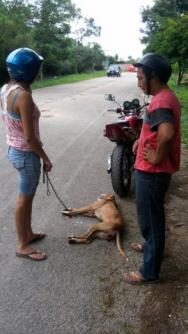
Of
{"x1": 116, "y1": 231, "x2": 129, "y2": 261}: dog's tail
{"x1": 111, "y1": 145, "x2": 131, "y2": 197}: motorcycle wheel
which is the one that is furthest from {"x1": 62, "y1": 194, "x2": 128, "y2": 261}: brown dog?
{"x1": 111, "y1": 145, "x2": 131, "y2": 197}: motorcycle wheel

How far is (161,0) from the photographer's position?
3944 cm

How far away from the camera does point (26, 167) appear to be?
13.1 ft

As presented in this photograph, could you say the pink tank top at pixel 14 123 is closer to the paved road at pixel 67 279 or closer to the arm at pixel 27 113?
the arm at pixel 27 113

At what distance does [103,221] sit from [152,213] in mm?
1373

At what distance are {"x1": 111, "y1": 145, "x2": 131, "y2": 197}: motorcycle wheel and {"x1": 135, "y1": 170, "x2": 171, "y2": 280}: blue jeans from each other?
7.03 ft

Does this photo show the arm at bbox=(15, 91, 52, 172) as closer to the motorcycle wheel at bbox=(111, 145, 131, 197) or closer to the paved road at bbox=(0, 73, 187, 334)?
the paved road at bbox=(0, 73, 187, 334)

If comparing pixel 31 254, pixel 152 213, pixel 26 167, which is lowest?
pixel 31 254

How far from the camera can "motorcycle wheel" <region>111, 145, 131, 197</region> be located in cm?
577

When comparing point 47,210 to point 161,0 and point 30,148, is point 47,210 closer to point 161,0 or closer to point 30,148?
point 30,148

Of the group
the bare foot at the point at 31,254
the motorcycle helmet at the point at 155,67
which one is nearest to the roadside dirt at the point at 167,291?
the bare foot at the point at 31,254

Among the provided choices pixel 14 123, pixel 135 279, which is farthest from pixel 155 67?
pixel 135 279

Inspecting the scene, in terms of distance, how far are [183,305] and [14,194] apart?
3082 mm

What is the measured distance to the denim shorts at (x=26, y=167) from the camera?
3980 mm

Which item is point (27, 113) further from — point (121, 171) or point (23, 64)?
point (121, 171)
